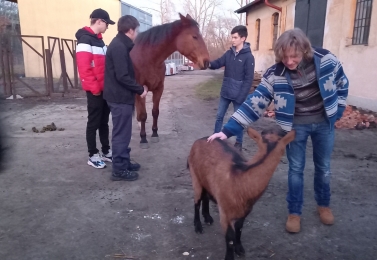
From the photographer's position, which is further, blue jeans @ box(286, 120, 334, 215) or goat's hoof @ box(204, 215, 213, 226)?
goat's hoof @ box(204, 215, 213, 226)

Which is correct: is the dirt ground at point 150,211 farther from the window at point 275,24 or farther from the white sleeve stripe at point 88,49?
the window at point 275,24

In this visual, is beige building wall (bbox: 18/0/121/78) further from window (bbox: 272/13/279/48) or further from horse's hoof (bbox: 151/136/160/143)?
horse's hoof (bbox: 151/136/160/143)

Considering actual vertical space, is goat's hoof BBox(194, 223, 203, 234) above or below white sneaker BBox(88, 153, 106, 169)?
below

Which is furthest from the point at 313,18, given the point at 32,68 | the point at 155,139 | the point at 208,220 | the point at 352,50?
the point at 32,68

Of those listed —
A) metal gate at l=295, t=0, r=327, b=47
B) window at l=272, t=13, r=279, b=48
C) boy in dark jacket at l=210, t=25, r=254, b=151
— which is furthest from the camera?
window at l=272, t=13, r=279, b=48

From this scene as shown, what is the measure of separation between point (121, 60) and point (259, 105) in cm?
184

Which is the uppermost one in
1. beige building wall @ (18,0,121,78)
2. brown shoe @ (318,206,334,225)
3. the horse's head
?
→ beige building wall @ (18,0,121,78)

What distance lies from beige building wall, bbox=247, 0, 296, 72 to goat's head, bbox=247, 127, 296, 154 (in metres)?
12.4

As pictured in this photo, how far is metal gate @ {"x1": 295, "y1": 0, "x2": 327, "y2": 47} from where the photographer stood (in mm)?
10741

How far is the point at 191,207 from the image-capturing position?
12.2 feet

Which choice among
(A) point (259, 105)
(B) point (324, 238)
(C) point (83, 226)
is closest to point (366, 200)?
(B) point (324, 238)

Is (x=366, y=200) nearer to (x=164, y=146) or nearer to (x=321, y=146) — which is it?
(x=321, y=146)

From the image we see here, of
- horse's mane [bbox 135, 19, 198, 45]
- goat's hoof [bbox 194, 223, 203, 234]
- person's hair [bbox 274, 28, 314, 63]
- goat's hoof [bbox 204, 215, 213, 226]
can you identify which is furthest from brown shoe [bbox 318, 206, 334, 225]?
horse's mane [bbox 135, 19, 198, 45]

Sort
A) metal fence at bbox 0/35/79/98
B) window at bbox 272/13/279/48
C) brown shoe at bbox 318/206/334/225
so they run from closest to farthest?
1. brown shoe at bbox 318/206/334/225
2. metal fence at bbox 0/35/79/98
3. window at bbox 272/13/279/48
